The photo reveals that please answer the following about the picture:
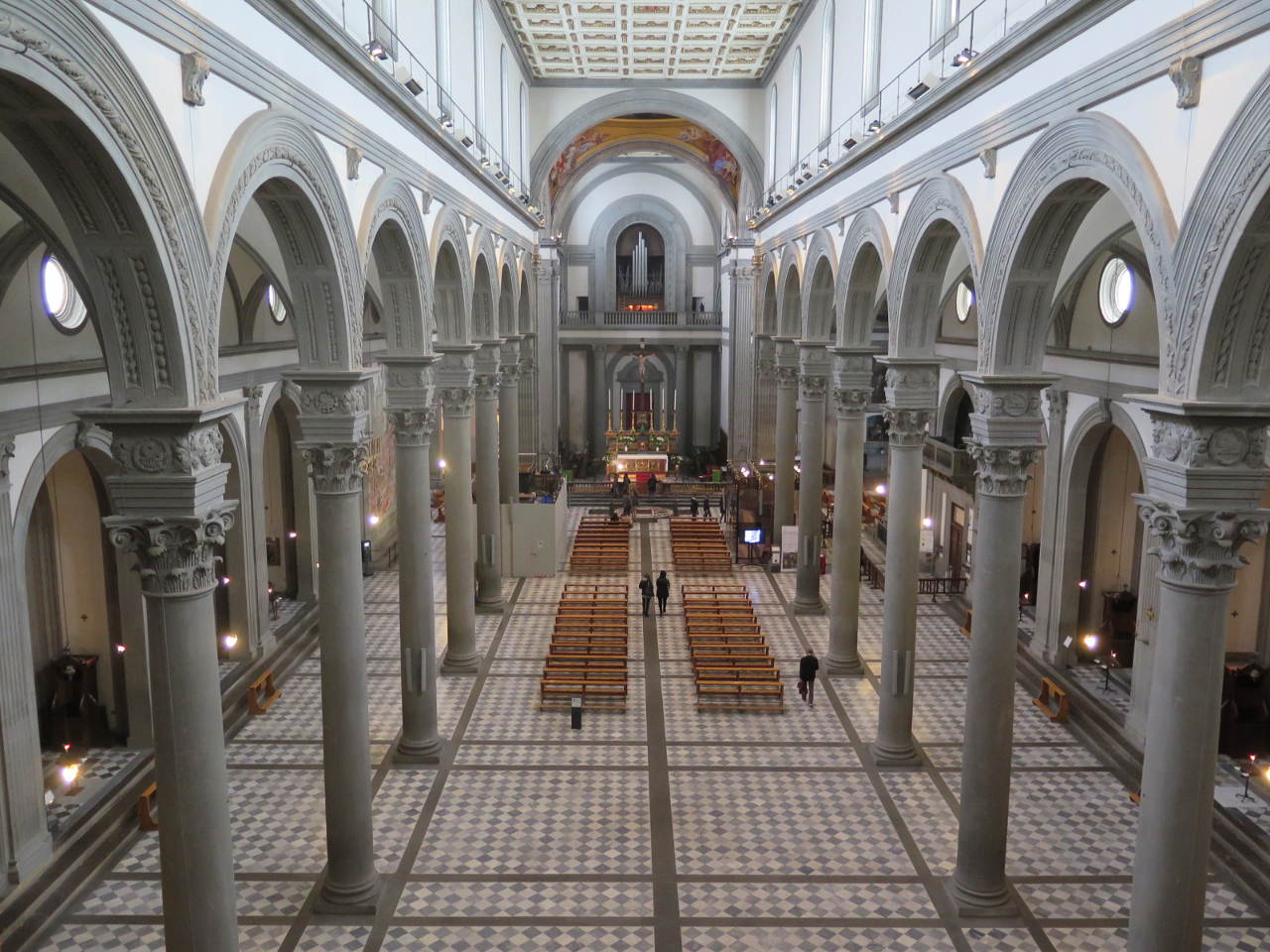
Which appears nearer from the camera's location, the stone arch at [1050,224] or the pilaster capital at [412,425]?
the stone arch at [1050,224]

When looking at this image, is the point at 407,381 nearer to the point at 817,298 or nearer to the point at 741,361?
the point at 817,298

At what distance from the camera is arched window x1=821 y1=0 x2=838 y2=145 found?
19438 mm

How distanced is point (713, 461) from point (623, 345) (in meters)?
6.97

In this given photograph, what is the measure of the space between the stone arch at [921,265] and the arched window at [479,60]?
30.4 feet

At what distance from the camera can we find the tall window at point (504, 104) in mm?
22953

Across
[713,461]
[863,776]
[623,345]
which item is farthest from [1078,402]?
[623,345]

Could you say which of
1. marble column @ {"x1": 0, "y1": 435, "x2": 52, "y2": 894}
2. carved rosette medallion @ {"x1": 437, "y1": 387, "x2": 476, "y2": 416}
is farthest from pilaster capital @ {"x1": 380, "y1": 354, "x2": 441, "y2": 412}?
marble column @ {"x1": 0, "y1": 435, "x2": 52, "y2": 894}

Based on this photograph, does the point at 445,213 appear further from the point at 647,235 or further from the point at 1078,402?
the point at 647,235

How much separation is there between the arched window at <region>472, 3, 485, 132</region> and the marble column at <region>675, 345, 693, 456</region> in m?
27.3

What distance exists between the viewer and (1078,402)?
60.5 feet

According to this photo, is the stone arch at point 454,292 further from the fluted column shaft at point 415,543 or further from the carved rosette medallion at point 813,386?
the carved rosette medallion at point 813,386

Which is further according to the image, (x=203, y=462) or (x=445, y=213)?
(x=445, y=213)

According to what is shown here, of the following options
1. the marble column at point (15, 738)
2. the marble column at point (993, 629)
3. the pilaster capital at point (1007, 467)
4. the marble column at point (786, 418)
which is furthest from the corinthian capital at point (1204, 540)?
the marble column at point (786, 418)

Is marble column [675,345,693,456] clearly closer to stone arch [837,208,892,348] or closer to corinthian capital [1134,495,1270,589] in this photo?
stone arch [837,208,892,348]
